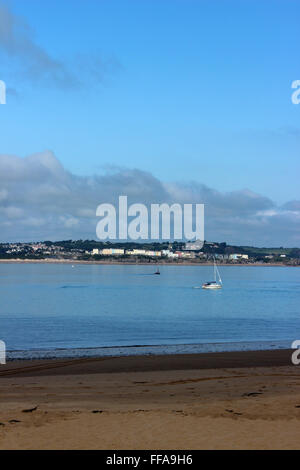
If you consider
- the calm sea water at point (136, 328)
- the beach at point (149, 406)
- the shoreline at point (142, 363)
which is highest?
the beach at point (149, 406)

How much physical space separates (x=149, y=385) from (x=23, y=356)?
454 inches

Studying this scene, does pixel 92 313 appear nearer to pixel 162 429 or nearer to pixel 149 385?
pixel 149 385

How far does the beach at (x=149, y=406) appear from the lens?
34.2ft

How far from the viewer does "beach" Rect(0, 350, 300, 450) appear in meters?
10.4

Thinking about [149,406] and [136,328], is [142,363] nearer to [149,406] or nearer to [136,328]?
[149,406]

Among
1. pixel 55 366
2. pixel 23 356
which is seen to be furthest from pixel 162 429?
pixel 23 356

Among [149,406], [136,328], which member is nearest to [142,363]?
[149,406]

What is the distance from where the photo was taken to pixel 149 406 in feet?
45.1

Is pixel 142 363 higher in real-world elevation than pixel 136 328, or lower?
higher

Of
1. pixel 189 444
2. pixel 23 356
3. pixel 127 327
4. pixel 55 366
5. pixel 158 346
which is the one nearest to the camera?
pixel 189 444

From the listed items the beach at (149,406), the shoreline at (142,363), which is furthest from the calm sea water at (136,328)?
the beach at (149,406)

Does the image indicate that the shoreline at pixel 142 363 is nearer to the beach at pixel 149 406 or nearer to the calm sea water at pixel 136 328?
the beach at pixel 149 406

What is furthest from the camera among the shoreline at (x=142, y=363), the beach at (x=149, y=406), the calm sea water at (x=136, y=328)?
the calm sea water at (x=136, y=328)
